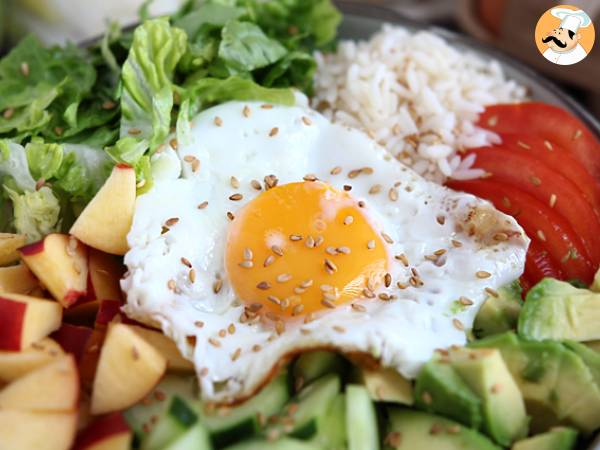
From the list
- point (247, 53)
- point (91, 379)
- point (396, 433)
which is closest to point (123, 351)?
point (91, 379)

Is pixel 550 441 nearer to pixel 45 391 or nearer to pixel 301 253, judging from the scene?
pixel 301 253

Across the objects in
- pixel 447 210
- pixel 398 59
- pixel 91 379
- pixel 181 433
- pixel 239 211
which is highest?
pixel 398 59

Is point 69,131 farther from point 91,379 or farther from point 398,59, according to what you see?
point 398,59

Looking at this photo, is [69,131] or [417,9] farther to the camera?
[417,9]

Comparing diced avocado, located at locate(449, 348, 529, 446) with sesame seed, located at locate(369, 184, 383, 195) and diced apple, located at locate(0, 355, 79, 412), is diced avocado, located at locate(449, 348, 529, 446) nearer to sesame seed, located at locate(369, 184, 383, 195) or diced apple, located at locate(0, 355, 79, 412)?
sesame seed, located at locate(369, 184, 383, 195)

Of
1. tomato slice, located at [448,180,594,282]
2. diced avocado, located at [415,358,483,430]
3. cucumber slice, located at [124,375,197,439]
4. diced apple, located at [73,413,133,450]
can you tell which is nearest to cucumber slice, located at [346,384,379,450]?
diced avocado, located at [415,358,483,430]
